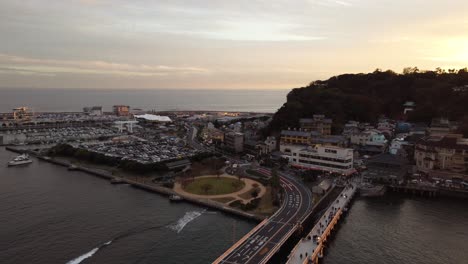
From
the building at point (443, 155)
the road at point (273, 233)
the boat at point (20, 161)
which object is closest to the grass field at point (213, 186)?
the road at point (273, 233)

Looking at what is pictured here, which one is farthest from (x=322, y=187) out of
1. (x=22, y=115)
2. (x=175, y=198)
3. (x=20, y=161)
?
(x=22, y=115)

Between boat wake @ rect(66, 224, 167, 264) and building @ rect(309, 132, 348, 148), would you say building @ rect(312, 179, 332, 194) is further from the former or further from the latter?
boat wake @ rect(66, 224, 167, 264)

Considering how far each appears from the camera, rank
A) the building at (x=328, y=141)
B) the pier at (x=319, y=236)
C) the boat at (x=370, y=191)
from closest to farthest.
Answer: the pier at (x=319, y=236)
the boat at (x=370, y=191)
the building at (x=328, y=141)

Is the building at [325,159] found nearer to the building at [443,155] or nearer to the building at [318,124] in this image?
the building at [443,155]

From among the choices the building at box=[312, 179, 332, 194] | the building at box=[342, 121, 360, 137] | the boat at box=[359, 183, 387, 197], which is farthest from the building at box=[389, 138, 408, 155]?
the building at box=[312, 179, 332, 194]

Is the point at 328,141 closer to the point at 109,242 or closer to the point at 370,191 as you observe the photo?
the point at 370,191

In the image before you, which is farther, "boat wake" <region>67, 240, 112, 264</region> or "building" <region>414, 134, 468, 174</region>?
"building" <region>414, 134, 468, 174</region>

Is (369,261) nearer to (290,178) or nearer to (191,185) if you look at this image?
(290,178)
